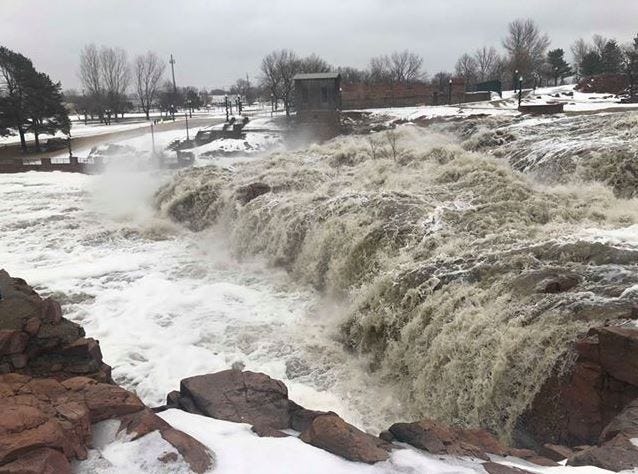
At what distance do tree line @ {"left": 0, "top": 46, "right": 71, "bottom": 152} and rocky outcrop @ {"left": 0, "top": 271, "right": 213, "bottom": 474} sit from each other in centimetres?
4049

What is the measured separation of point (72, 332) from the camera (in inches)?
239

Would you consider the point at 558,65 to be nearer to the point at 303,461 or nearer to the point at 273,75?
the point at 273,75

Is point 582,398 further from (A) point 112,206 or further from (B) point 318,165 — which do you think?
(A) point 112,206

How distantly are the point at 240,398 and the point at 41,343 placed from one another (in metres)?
2.27

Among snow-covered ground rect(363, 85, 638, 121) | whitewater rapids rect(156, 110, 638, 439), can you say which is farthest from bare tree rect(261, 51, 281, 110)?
whitewater rapids rect(156, 110, 638, 439)

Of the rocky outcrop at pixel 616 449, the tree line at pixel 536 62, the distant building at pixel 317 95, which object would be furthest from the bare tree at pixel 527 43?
the rocky outcrop at pixel 616 449

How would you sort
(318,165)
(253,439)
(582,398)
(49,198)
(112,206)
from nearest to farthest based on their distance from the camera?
1. (253,439)
2. (582,398)
3. (318,165)
4. (112,206)
5. (49,198)

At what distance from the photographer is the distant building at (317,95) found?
4388 centimetres

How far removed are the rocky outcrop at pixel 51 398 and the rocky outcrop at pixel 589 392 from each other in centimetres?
348

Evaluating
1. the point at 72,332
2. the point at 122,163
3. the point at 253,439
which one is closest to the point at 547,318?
the point at 253,439

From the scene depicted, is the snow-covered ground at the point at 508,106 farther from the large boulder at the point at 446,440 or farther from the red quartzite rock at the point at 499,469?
the red quartzite rock at the point at 499,469

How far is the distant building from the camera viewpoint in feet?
144

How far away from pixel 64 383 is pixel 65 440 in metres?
1.26

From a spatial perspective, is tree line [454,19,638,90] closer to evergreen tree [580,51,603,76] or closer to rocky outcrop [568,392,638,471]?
evergreen tree [580,51,603,76]
